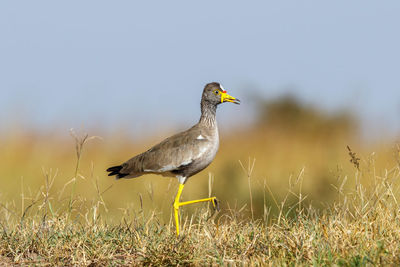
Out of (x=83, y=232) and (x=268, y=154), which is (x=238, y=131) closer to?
(x=268, y=154)

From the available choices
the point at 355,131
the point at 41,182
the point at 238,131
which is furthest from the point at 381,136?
the point at 41,182

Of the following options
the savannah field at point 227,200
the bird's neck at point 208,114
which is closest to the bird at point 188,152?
the bird's neck at point 208,114

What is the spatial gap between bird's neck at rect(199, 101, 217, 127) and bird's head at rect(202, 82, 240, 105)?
0.06 meters

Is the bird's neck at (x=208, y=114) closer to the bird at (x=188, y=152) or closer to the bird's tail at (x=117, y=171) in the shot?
the bird at (x=188, y=152)

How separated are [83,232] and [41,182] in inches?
251

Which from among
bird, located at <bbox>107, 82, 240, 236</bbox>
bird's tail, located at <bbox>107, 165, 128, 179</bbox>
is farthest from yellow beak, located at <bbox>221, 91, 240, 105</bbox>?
bird's tail, located at <bbox>107, 165, 128, 179</bbox>

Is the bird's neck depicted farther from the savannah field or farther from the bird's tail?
the bird's tail

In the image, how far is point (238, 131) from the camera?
1380 centimetres

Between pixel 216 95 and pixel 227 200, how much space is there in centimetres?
360

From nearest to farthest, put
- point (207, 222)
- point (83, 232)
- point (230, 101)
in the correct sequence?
point (83, 232) < point (207, 222) < point (230, 101)

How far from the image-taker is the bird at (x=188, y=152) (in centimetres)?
728

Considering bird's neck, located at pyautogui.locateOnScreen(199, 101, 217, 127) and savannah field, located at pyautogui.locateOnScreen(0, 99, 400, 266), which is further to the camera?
bird's neck, located at pyautogui.locateOnScreen(199, 101, 217, 127)

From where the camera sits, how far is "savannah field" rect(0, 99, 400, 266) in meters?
5.30

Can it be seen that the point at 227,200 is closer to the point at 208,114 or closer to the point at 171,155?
the point at 208,114
